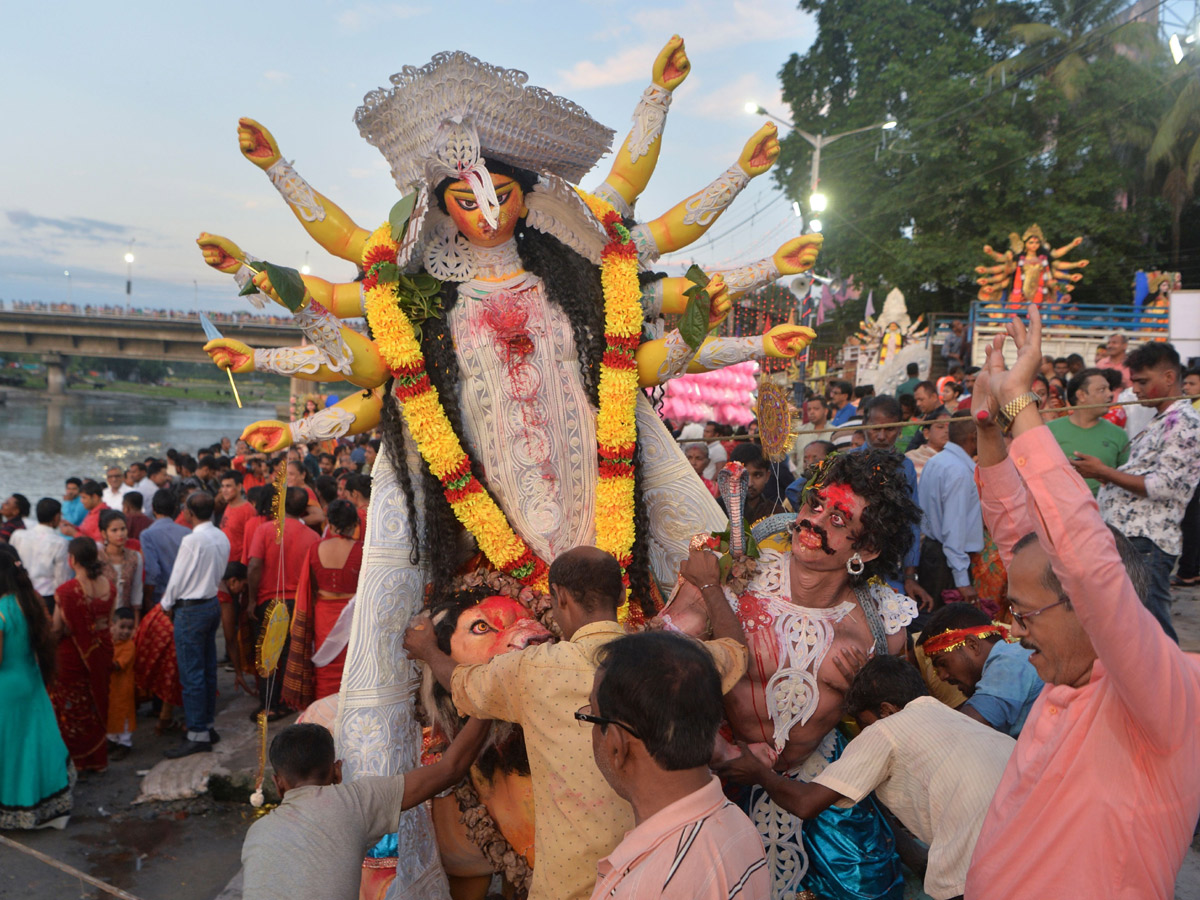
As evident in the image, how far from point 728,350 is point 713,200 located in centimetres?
61

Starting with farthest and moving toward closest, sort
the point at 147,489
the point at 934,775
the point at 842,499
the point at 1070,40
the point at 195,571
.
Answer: the point at 1070,40, the point at 147,489, the point at 195,571, the point at 842,499, the point at 934,775

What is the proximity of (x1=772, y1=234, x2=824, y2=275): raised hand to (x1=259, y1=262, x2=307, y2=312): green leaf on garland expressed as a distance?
5.60 ft

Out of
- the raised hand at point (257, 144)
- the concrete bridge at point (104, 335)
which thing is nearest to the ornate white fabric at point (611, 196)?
the raised hand at point (257, 144)

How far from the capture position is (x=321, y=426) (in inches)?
122

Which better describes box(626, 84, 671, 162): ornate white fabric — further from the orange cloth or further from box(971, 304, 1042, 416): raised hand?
the orange cloth

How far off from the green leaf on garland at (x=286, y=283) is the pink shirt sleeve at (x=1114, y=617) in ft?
7.25

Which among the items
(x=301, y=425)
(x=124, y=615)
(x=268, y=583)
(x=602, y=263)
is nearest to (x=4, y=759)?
(x=124, y=615)

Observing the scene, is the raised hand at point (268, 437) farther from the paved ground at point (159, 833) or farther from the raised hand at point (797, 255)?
the paved ground at point (159, 833)

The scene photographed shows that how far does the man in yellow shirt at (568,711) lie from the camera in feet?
7.40

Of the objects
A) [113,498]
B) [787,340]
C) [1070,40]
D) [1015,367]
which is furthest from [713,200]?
[1070,40]

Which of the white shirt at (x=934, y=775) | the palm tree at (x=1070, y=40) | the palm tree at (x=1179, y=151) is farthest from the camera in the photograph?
the palm tree at (x=1070, y=40)

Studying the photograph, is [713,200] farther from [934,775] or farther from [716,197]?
[934,775]

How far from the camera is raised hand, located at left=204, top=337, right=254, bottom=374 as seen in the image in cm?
304

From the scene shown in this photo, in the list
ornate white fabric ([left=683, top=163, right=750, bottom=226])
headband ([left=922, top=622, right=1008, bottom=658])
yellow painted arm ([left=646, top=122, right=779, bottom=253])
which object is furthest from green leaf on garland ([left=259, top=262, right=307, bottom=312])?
headband ([left=922, top=622, right=1008, bottom=658])
